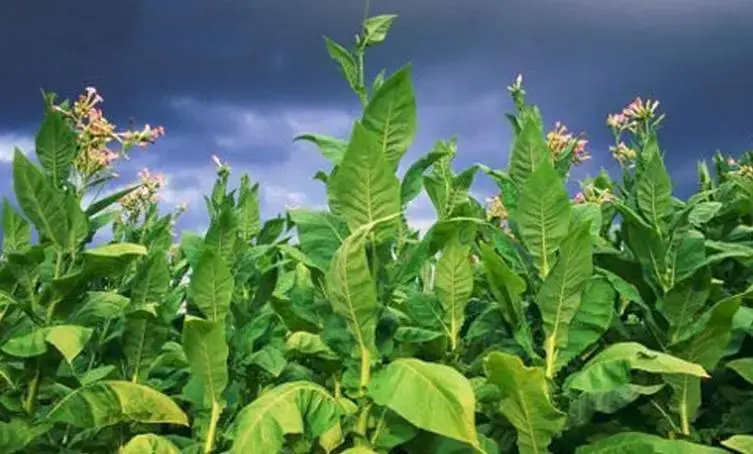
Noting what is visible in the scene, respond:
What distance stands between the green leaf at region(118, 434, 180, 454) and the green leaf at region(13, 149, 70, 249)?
81cm

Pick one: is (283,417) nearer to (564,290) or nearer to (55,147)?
(564,290)

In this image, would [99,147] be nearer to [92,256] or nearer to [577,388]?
[92,256]

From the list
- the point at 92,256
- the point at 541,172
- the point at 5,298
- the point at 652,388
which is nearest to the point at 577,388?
the point at 652,388

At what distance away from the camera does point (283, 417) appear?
107 inches

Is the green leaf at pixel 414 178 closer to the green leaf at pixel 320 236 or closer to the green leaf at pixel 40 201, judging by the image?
the green leaf at pixel 320 236

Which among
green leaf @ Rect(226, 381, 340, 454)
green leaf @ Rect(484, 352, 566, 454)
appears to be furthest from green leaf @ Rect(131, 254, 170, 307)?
green leaf @ Rect(484, 352, 566, 454)

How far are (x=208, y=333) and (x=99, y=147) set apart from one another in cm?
129

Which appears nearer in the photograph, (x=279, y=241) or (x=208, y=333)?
(x=208, y=333)

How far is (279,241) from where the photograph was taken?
4.36 m

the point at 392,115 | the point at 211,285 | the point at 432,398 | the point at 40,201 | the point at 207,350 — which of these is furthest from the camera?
the point at 40,201

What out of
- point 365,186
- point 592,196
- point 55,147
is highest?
point 55,147

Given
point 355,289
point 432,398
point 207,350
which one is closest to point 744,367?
point 432,398

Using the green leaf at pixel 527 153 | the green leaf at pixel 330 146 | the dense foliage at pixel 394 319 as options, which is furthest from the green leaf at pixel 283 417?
the green leaf at pixel 527 153

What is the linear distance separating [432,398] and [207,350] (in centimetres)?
80
